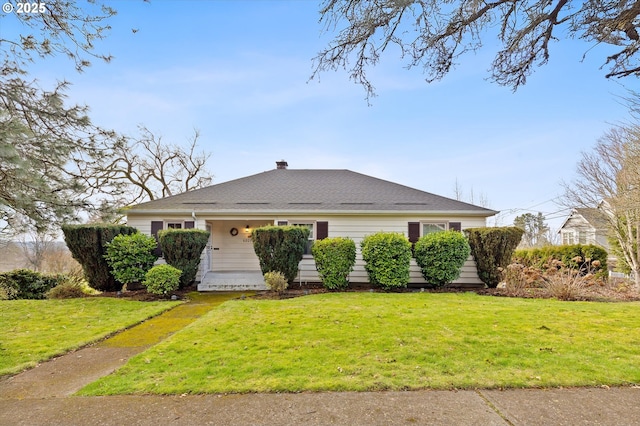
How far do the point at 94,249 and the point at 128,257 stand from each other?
44.5 inches

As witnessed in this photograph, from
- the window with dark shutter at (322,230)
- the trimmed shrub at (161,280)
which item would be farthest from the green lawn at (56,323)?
the window with dark shutter at (322,230)

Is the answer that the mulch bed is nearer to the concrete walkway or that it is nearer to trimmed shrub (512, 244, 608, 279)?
trimmed shrub (512, 244, 608, 279)

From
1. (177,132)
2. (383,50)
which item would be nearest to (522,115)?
(383,50)

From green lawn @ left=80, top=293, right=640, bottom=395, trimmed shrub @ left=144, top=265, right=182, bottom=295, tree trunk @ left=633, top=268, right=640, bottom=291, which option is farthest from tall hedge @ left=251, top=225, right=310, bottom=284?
tree trunk @ left=633, top=268, right=640, bottom=291

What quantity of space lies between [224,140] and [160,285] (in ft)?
30.5

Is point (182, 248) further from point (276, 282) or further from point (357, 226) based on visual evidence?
point (357, 226)

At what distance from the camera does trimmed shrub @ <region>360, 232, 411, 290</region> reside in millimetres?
9656

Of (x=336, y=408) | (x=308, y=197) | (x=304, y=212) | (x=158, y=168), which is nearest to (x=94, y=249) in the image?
(x=304, y=212)

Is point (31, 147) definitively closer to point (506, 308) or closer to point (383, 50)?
point (383, 50)

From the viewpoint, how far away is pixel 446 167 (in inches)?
854

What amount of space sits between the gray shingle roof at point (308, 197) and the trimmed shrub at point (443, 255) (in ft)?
4.99

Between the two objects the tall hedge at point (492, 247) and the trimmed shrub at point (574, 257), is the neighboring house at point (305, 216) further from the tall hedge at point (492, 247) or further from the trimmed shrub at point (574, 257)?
the trimmed shrub at point (574, 257)

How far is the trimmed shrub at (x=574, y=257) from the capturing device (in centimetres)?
1127

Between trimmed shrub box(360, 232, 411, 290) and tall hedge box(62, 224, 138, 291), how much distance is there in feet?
26.6
